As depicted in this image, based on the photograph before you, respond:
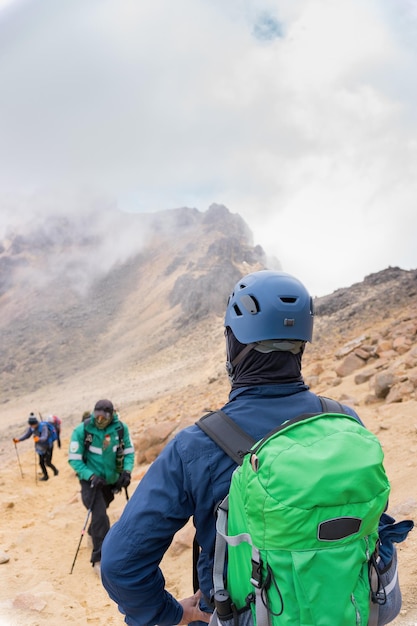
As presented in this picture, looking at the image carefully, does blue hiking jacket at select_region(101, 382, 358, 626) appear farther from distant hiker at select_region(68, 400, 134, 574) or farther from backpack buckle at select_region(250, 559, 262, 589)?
distant hiker at select_region(68, 400, 134, 574)

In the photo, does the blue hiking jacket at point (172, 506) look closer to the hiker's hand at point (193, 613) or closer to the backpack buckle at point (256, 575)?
the hiker's hand at point (193, 613)

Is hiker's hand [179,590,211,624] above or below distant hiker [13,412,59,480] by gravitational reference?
below

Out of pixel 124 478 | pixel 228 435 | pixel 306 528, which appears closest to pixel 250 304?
pixel 228 435

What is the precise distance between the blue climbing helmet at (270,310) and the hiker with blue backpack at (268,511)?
0.01 metres

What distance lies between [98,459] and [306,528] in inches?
203

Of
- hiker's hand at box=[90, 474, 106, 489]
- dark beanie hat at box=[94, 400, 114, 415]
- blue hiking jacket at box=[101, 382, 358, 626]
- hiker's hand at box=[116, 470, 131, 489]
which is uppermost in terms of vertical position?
dark beanie hat at box=[94, 400, 114, 415]

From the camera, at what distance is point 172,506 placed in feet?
6.40

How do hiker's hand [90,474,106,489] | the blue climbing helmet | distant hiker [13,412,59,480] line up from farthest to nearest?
1. distant hiker [13,412,59,480]
2. hiker's hand [90,474,106,489]
3. the blue climbing helmet

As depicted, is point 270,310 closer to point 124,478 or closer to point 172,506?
point 172,506

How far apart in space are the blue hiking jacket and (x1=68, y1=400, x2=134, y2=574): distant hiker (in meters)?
4.18

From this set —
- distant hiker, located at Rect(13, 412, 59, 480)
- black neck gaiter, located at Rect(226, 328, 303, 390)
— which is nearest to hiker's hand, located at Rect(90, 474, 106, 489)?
black neck gaiter, located at Rect(226, 328, 303, 390)

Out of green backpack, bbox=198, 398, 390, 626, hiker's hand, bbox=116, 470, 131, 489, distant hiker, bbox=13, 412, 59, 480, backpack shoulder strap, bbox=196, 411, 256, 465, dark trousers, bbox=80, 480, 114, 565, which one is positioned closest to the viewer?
green backpack, bbox=198, 398, 390, 626

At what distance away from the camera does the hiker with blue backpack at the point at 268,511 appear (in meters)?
1.62

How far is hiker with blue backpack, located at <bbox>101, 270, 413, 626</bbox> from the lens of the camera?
1.62m
